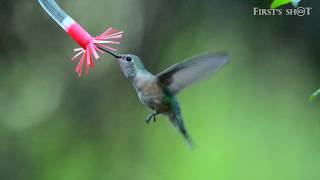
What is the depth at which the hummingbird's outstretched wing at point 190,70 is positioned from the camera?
1333 mm

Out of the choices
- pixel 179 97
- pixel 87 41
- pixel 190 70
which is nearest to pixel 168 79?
pixel 190 70

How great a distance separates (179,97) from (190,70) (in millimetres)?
3018

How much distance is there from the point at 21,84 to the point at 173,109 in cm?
317

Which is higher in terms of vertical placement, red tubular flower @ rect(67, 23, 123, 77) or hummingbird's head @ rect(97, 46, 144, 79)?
red tubular flower @ rect(67, 23, 123, 77)

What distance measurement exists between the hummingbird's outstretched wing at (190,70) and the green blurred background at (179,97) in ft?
8.63

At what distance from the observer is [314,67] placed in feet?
13.8

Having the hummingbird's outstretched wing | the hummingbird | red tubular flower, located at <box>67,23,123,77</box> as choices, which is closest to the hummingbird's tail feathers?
the hummingbird

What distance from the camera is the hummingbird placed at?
138 cm

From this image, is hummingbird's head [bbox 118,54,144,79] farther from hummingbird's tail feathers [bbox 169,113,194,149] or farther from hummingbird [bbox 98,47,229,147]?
hummingbird's tail feathers [bbox 169,113,194,149]

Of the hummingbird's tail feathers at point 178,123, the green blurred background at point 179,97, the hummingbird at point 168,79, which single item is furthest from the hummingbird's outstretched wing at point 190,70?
the green blurred background at point 179,97

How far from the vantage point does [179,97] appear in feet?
14.6

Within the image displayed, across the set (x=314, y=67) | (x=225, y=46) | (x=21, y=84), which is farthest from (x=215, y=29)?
(x=21, y=84)

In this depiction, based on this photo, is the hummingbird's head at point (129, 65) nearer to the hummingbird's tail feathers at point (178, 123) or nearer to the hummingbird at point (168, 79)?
the hummingbird at point (168, 79)

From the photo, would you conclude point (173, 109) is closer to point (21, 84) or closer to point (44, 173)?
point (44, 173)
